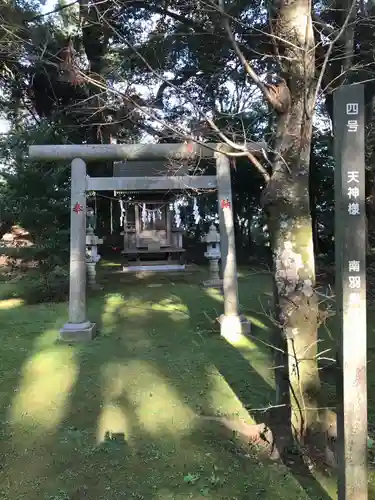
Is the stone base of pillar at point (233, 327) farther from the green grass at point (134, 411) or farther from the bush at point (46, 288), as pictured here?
the bush at point (46, 288)

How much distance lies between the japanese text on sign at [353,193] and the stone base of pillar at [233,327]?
3850 millimetres

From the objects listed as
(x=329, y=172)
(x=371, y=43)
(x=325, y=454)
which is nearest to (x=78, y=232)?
(x=325, y=454)

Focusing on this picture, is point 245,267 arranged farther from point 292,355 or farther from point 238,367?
point 292,355

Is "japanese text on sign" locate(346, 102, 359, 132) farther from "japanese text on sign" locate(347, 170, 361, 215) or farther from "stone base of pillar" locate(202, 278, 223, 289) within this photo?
"stone base of pillar" locate(202, 278, 223, 289)

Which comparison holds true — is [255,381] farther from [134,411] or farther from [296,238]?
[296,238]

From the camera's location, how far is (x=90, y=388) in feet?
13.5

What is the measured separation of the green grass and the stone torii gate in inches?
13.2

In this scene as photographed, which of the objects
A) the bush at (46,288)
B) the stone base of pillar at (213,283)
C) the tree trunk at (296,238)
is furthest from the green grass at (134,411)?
the stone base of pillar at (213,283)

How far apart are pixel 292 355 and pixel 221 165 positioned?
3814 millimetres

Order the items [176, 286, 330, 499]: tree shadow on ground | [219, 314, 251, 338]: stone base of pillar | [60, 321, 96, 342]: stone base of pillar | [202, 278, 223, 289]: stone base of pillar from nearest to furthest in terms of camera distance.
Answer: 1. [176, 286, 330, 499]: tree shadow on ground
2. [60, 321, 96, 342]: stone base of pillar
3. [219, 314, 251, 338]: stone base of pillar
4. [202, 278, 223, 289]: stone base of pillar

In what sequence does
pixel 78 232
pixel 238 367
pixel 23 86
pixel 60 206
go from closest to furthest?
pixel 238 367, pixel 78 232, pixel 60 206, pixel 23 86

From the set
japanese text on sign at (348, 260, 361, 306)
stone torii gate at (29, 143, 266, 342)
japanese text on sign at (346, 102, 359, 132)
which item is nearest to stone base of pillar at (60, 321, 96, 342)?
stone torii gate at (29, 143, 266, 342)

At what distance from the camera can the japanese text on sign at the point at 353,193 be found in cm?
210

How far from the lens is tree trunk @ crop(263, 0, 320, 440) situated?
2.91 meters
